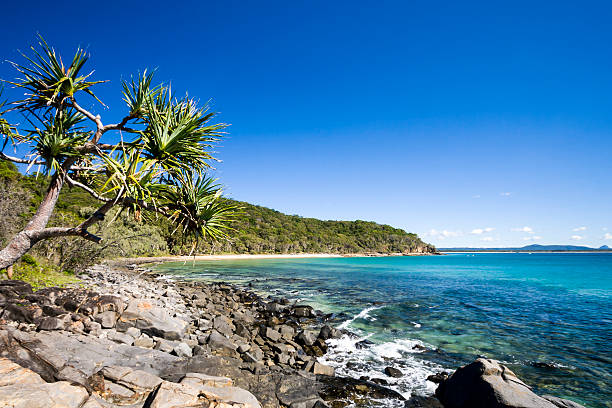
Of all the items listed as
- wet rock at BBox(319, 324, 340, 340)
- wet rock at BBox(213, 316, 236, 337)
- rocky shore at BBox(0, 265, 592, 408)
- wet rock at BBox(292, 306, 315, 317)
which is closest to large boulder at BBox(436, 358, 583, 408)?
rocky shore at BBox(0, 265, 592, 408)

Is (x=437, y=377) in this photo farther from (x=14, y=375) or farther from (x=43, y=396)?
(x=14, y=375)

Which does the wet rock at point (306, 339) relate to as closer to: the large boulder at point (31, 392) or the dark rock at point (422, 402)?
the dark rock at point (422, 402)

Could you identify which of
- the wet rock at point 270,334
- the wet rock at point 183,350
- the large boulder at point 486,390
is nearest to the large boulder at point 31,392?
the wet rock at point 183,350

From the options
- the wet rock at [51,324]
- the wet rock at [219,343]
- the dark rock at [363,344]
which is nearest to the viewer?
the wet rock at [51,324]

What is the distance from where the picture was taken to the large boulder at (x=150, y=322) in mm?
9258

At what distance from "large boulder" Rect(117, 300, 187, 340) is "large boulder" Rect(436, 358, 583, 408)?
330 inches

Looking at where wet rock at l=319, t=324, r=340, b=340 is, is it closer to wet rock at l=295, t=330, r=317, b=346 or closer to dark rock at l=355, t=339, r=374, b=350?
wet rock at l=295, t=330, r=317, b=346

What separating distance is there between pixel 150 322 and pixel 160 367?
299 centimetres

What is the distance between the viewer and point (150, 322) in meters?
9.48

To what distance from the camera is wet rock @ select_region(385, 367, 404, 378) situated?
9305 millimetres

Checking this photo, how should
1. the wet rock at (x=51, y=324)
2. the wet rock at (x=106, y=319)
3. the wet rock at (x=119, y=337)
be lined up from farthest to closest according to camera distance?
the wet rock at (x=106, y=319), the wet rock at (x=119, y=337), the wet rock at (x=51, y=324)

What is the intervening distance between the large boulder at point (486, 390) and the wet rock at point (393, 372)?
1249 millimetres

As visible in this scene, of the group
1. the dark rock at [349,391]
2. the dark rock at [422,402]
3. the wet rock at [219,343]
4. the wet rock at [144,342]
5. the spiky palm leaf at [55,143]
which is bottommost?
the dark rock at [422,402]

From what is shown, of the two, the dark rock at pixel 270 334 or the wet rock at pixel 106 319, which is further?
the dark rock at pixel 270 334
